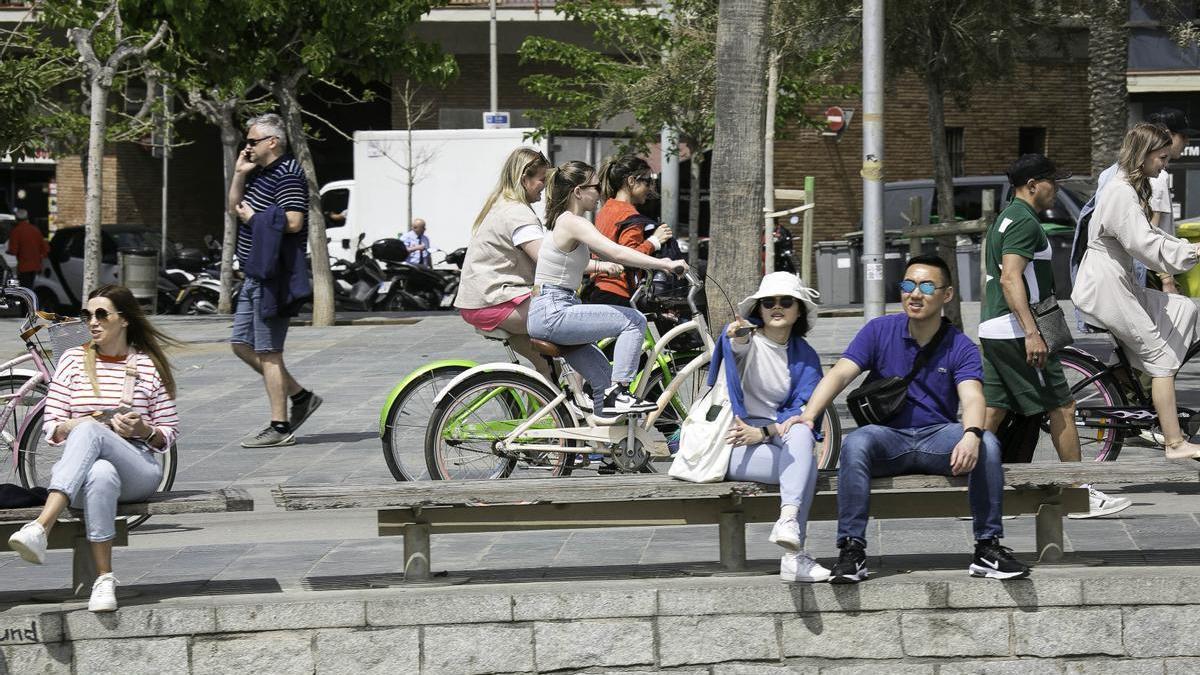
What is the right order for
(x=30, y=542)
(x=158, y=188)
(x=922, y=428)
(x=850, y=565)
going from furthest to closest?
(x=158, y=188) → (x=922, y=428) → (x=850, y=565) → (x=30, y=542)

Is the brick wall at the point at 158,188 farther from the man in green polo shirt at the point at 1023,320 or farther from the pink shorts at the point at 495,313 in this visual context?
the man in green polo shirt at the point at 1023,320

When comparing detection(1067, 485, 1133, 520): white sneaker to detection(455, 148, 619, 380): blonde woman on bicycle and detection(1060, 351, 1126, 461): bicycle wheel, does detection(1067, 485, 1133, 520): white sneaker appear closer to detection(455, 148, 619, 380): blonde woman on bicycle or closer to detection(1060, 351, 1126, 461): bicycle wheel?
detection(1060, 351, 1126, 461): bicycle wheel

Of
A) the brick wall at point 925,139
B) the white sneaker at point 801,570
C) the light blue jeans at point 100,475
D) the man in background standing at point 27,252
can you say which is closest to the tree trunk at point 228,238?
the man in background standing at point 27,252

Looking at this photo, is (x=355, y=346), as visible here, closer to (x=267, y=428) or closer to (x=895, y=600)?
(x=267, y=428)

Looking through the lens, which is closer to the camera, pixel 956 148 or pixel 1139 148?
pixel 1139 148

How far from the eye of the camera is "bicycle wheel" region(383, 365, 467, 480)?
8.16m

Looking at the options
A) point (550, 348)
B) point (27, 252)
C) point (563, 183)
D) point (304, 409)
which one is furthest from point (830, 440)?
point (27, 252)

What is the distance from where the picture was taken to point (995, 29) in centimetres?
1381

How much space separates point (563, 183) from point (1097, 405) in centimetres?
293

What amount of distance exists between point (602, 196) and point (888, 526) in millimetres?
2911

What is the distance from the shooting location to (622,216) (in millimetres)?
9359

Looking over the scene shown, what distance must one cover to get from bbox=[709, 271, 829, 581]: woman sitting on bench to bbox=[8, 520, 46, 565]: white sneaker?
234cm

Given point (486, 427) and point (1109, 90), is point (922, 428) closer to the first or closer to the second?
point (486, 427)

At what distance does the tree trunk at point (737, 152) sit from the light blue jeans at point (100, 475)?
389 centimetres
